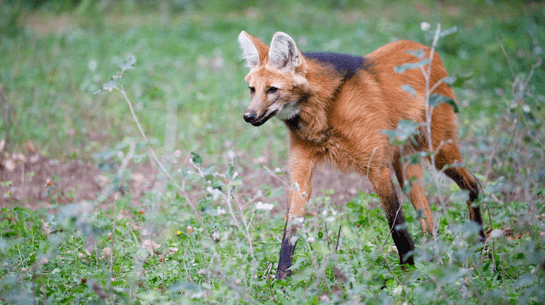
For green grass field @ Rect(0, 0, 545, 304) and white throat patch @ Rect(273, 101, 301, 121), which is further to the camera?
white throat patch @ Rect(273, 101, 301, 121)

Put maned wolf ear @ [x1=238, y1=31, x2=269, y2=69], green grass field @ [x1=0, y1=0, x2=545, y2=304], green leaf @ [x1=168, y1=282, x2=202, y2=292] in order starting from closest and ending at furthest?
green leaf @ [x1=168, y1=282, x2=202, y2=292]
green grass field @ [x1=0, y1=0, x2=545, y2=304]
maned wolf ear @ [x1=238, y1=31, x2=269, y2=69]

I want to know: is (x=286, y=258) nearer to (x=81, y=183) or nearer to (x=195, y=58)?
(x=81, y=183)

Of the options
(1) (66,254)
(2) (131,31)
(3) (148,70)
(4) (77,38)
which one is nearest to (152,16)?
(2) (131,31)

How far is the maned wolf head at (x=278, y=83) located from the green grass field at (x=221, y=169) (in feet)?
1.24

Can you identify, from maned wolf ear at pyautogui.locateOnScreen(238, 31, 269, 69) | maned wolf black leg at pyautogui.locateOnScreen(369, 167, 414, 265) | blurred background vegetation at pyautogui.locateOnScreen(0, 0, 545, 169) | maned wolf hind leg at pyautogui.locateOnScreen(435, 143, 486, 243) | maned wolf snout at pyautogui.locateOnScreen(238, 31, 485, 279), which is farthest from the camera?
blurred background vegetation at pyautogui.locateOnScreen(0, 0, 545, 169)

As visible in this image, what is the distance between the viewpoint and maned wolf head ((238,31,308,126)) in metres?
2.42

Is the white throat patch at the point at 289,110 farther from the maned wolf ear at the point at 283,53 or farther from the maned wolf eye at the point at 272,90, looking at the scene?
the maned wolf ear at the point at 283,53

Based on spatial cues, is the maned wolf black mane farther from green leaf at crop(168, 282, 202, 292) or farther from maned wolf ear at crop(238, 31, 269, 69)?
green leaf at crop(168, 282, 202, 292)

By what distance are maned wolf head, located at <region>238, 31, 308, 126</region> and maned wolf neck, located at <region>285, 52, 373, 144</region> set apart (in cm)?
5

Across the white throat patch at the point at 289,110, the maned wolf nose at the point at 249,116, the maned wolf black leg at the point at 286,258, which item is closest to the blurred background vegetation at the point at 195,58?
the maned wolf nose at the point at 249,116

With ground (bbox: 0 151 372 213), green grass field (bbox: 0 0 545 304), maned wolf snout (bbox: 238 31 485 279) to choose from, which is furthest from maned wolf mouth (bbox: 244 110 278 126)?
ground (bbox: 0 151 372 213)

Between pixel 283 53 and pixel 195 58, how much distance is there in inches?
223

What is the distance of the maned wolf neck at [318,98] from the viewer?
2.52m

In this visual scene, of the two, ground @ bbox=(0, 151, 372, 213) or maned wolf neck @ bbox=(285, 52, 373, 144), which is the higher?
maned wolf neck @ bbox=(285, 52, 373, 144)
